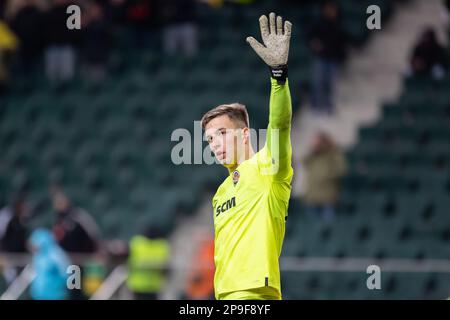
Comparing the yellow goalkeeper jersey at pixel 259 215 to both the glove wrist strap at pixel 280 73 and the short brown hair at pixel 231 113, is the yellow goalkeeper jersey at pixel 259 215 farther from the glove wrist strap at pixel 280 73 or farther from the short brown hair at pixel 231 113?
the short brown hair at pixel 231 113

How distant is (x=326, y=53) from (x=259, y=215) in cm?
889

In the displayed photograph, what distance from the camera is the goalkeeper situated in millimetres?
4492

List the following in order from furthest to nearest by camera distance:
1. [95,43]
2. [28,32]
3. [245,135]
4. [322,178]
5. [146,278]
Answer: [28,32], [95,43], [322,178], [146,278], [245,135]

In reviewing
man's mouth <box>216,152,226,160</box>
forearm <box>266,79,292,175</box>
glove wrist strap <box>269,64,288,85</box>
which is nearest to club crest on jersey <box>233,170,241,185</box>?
man's mouth <box>216,152,226,160</box>

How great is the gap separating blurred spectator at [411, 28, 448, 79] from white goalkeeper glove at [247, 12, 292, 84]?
8.84 m

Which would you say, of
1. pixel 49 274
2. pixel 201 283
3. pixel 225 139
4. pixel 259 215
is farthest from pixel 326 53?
pixel 259 215

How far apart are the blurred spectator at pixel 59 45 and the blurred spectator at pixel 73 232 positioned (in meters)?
3.28

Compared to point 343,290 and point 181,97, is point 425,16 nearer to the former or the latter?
point 181,97

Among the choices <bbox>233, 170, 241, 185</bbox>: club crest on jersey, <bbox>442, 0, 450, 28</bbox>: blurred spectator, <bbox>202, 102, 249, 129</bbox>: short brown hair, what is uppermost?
<bbox>442, 0, 450, 28</bbox>: blurred spectator

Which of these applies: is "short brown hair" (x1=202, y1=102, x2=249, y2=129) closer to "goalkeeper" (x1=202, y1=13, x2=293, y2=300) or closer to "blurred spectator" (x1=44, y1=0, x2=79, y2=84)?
"goalkeeper" (x1=202, y1=13, x2=293, y2=300)

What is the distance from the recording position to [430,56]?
1317cm

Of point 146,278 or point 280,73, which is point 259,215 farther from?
point 146,278

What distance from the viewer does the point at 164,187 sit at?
44.0 ft

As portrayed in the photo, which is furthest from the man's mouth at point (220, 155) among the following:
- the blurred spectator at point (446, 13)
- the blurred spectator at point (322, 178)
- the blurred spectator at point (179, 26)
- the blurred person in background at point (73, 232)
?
the blurred spectator at point (179, 26)
